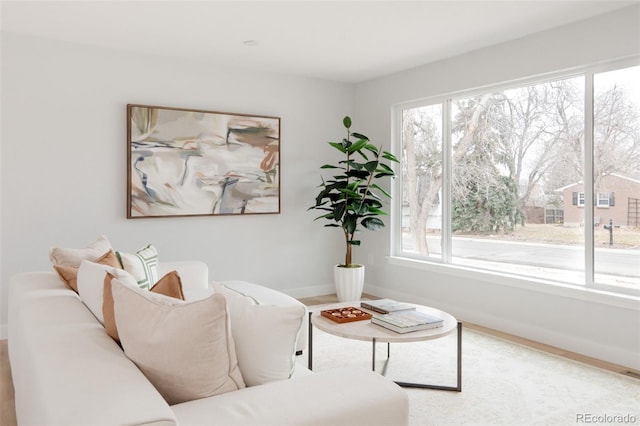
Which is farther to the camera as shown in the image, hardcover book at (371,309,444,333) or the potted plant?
the potted plant

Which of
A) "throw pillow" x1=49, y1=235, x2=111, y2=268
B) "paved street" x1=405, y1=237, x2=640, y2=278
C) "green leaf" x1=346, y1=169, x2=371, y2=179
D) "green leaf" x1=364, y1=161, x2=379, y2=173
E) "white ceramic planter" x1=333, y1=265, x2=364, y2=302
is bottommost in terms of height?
"white ceramic planter" x1=333, y1=265, x2=364, y2=302

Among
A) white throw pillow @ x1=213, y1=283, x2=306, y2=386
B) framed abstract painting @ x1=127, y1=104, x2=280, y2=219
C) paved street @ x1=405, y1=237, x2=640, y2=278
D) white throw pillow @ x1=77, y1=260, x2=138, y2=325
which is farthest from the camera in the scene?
framed abstract painting @ x1=127, y1=104, x2=280, y2=219

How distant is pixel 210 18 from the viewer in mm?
3562

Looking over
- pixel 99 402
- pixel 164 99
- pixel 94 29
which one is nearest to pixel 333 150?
pixel 164 99

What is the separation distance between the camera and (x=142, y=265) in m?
2.80

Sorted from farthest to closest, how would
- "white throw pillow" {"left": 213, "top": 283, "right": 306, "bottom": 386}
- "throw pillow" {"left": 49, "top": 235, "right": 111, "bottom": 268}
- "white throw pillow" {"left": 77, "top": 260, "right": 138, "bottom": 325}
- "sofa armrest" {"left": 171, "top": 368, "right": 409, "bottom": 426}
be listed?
"throw pillow" {"left": 49, "top": 235, "right": 111, "bottom": 268}
"white throw pillow" {"left": 77, "top": 260, "right": 138, "bottom": 325}
"white throw pillow" {"left": 213, "top": 283, "right": 306, "bottom": 386}
"sofa armrest" {"left": 171, "top": 368, "right": 409, "bottom": 426}

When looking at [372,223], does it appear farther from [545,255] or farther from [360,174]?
[545,255]

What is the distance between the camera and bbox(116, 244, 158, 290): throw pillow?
2.67 m

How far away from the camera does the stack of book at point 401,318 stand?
2684 millimetres

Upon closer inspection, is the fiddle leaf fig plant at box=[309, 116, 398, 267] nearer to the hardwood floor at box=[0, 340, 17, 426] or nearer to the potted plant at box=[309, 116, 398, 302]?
the potted plant at box=[309, 116, 398, 302]

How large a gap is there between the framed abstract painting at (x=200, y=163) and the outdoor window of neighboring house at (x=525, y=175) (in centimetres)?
147

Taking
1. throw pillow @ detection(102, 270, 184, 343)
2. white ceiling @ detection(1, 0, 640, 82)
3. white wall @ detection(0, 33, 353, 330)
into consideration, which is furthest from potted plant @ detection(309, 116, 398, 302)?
throw pillow @ detection(102, 270, 184, 343)

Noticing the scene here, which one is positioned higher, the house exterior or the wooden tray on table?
the house exterior

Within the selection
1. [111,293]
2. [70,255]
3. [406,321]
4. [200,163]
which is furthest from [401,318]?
[200,163]
